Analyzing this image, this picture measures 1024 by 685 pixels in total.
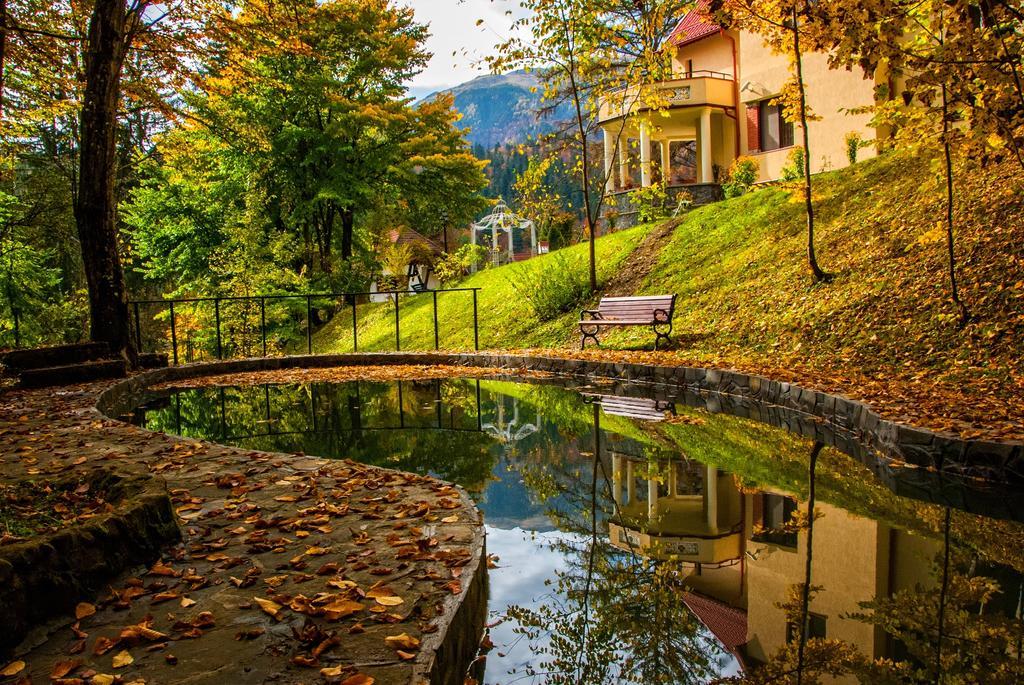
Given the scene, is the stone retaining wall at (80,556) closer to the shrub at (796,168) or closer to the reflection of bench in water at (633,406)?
the reflection of bench in water at (633,406)

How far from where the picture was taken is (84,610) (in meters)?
2.59

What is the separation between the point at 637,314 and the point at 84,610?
969 centimetres

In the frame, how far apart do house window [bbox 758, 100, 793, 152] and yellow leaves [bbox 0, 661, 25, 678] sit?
69.5 ft

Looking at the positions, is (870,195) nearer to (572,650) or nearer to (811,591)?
(811,591)

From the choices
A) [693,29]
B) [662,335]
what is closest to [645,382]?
[662,335]

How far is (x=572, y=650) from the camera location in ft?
9.21

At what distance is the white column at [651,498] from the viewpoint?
14.1 feet

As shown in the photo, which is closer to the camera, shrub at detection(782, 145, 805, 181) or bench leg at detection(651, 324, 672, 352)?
bench leg at detection(651, 324, 672, 352)

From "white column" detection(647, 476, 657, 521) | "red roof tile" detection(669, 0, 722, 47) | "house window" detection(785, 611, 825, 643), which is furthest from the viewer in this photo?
"red roof tile" detection(669, 0, 722, 47)

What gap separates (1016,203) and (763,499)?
7088 millimetres

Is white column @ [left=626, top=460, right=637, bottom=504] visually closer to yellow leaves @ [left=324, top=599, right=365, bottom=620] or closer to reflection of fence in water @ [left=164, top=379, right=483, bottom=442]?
reflection of fence in water @ [left=164, top=379, right=483, bottom=442]

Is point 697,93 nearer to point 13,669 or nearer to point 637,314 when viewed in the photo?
point 637,314

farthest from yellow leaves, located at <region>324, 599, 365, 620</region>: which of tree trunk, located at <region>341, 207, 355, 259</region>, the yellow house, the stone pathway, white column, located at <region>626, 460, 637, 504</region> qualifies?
tree trunk, located at <region>341, 207, 355, 259</region>

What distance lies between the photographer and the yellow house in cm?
1772
